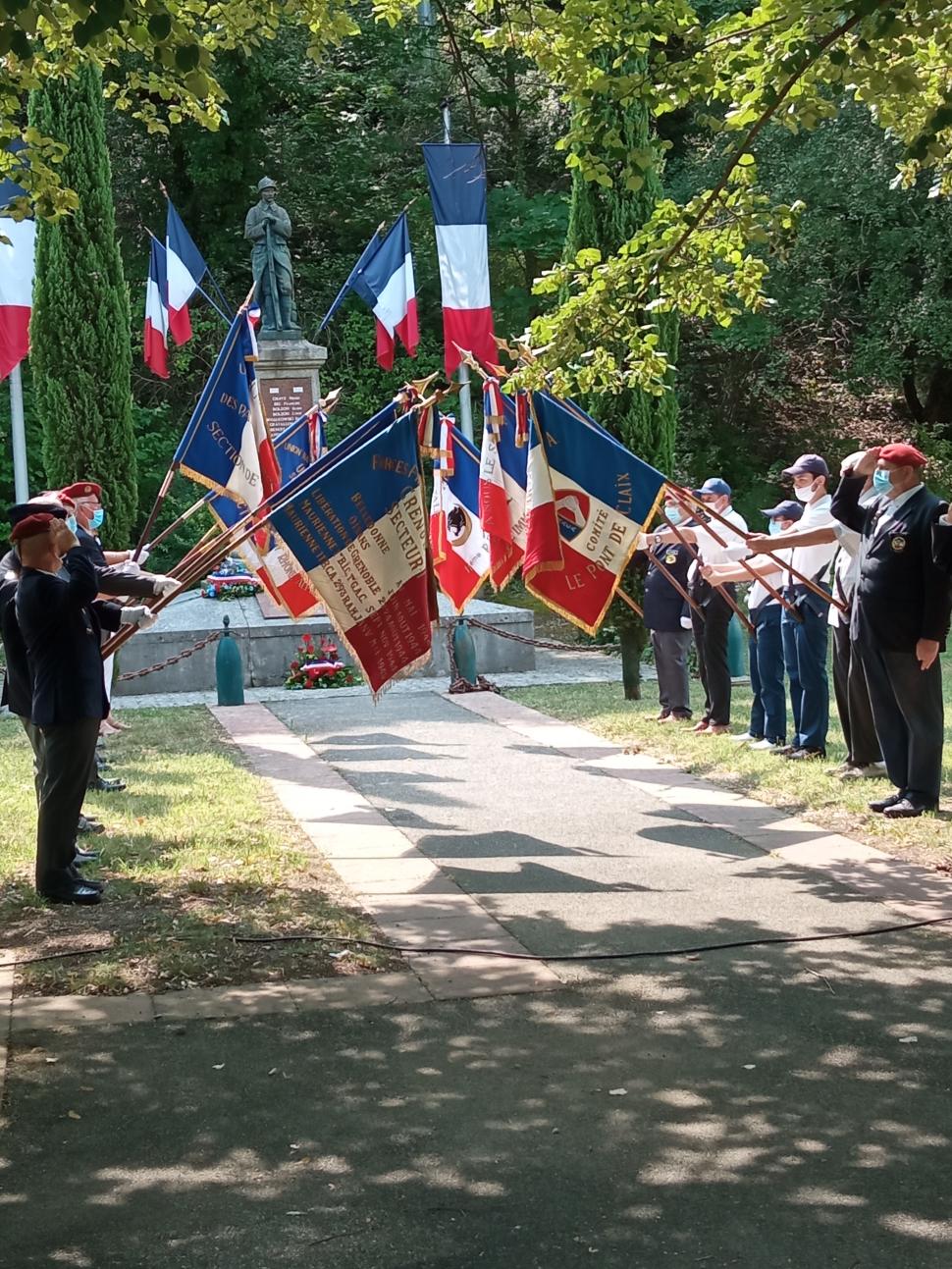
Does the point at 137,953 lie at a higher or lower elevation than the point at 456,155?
lower

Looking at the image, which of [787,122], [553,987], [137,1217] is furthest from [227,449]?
[137,1217]

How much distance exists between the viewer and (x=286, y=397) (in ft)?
69.7

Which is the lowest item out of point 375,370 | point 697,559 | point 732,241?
point 697,559

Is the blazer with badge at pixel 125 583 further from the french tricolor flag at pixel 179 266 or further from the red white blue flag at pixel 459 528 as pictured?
the french tricolor flag at pixel 179 266

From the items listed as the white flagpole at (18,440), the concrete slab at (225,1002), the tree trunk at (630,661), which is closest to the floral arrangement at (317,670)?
the tree trunk at (630,661)

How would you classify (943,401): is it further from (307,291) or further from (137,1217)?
(137,1217)

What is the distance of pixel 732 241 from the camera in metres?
9.18

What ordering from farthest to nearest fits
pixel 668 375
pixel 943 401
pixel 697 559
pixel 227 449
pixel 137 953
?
pixel 943 401, pixel 668 375, pixel 697 559, pixel 227 449, pixel 137 953

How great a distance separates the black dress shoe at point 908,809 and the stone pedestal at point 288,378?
13508mm

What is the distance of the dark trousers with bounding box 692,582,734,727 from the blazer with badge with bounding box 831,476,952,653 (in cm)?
364

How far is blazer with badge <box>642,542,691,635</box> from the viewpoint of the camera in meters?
13.9

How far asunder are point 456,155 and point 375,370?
12883 millimetres

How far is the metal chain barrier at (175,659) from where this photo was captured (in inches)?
678

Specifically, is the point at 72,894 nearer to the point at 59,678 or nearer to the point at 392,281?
the point at 59,678
